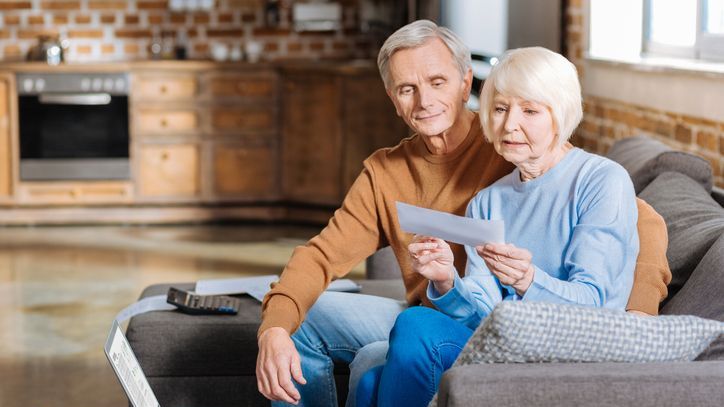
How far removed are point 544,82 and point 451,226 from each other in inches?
13.1

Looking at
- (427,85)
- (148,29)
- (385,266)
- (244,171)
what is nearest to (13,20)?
(148,29)

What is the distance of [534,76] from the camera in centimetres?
190

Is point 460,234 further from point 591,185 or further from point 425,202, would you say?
point 425,202

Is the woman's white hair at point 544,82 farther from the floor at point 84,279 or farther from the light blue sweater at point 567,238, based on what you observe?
the floor at point 84,279

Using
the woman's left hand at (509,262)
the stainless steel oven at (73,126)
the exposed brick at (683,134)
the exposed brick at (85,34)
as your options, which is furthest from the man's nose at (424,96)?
the exposed brick at (85,34)

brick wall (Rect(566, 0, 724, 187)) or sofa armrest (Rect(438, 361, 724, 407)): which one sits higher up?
brick wall (Rect(566, 0, 724, 187))

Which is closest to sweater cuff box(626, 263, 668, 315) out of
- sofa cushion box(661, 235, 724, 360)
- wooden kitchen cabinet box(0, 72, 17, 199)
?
sofa cushion box(661, 235, 724, 360)

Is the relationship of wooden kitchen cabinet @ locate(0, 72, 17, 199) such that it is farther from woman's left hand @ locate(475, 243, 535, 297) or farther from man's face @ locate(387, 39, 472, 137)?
woman's left hand @ locate(475, 243, 535, 297)

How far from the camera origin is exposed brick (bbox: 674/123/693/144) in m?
3.20

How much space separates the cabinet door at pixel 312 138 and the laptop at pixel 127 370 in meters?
4.51

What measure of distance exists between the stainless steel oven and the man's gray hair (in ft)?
15.1

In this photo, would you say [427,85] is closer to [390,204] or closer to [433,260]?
[390,204]

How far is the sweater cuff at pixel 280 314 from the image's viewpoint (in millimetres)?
2104

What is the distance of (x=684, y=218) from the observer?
2.30m
